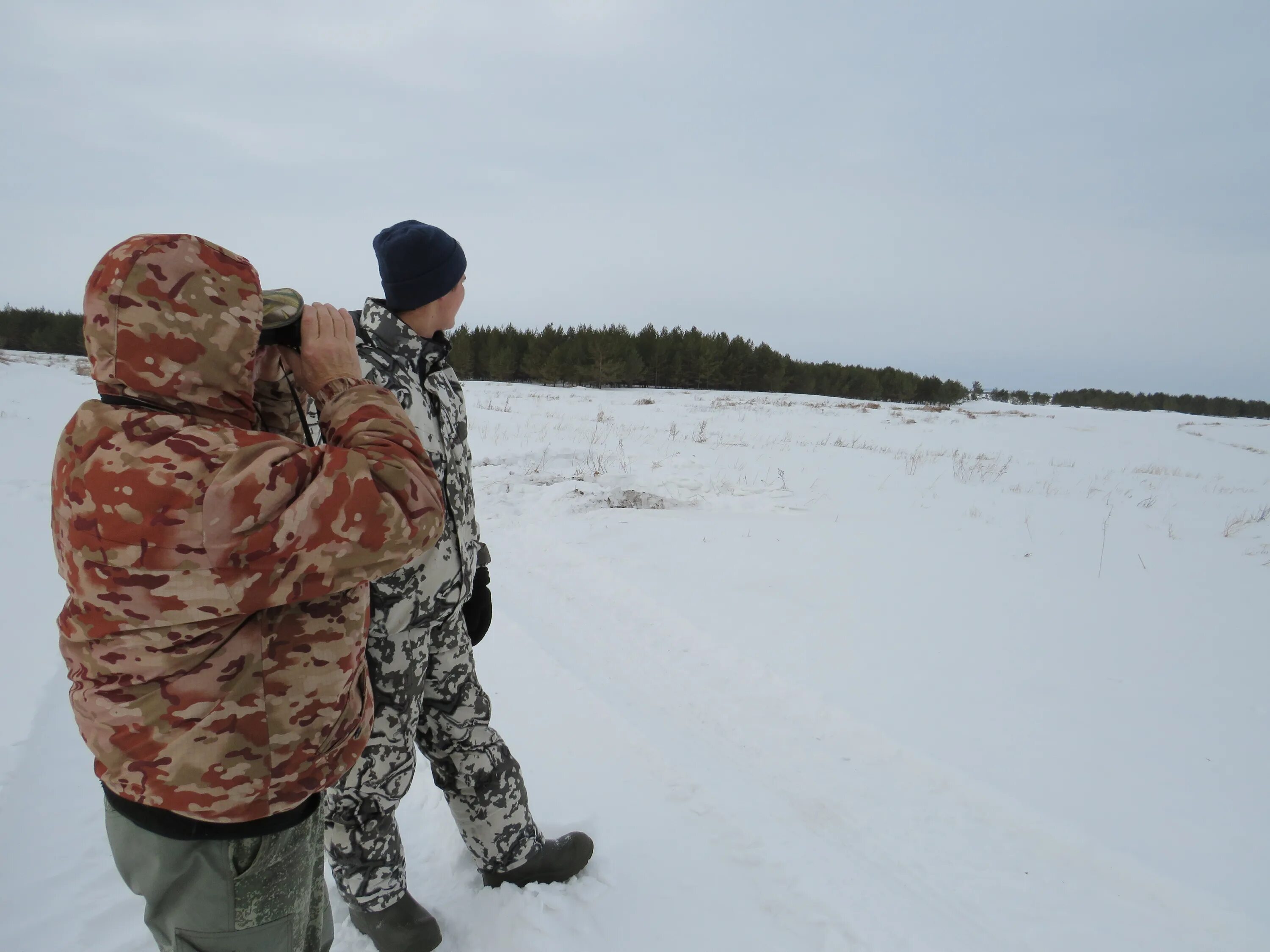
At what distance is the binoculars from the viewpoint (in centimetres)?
134

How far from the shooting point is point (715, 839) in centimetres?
262

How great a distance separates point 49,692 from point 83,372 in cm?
2738

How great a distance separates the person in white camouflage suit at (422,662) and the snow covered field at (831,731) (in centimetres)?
26

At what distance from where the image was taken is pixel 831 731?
338cm

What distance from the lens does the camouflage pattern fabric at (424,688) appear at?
184 cm

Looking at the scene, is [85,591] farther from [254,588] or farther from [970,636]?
[970,636]

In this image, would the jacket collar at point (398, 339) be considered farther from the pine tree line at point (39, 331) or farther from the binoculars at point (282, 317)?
the pine tree line at point (39, 331)

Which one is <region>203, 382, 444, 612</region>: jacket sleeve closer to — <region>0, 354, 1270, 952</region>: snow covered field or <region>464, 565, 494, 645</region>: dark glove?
<region>464, 565, 494, 645</region>: dark glove

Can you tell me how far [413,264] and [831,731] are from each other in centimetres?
297

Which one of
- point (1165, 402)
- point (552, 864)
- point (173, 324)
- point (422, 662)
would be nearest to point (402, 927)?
point (552, 864)

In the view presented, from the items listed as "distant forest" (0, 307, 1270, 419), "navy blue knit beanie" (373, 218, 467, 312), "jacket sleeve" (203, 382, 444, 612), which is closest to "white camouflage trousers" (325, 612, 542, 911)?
"jacket sleeve" (203, 382, 444, 612)

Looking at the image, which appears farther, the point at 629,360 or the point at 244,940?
the point at 629,360

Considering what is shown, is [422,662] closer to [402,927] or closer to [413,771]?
[413,771]

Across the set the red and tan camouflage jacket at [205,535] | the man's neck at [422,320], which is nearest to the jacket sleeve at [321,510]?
the red and tan camouflage jacket at [205,535]
